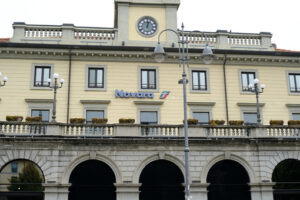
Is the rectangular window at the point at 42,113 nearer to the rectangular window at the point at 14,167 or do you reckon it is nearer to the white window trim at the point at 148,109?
the rectangular window at the point at 14,167

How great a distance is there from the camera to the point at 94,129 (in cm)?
2577

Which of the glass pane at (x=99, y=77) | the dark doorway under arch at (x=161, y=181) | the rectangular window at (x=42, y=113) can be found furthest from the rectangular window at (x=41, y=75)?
the dark doorway under arch at (x=161, y=181)

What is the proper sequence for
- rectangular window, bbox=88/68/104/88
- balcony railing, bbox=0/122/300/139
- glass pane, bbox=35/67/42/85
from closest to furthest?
balcony railing, bbox=0/122/300/139 < glass pane, bbox=35/67/42/85 < rectangular window, bbox=88/68/104/88

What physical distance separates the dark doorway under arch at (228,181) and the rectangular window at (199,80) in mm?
8223

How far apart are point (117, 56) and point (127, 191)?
39.4 feet

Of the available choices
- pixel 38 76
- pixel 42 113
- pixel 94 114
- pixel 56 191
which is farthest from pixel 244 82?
pixel 56 191

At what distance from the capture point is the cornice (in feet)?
104

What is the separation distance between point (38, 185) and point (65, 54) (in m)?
11.7

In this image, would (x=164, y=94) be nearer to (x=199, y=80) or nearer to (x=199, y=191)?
(x=199, y=80)

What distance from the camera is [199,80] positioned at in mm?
33031

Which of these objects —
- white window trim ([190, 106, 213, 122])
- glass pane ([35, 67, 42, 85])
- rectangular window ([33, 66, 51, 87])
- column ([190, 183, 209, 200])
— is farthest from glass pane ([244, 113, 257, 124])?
glass pane ([35, 67, 42, 85])

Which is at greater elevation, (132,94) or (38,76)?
(38,76)

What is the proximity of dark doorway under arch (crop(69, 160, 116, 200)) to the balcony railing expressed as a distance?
6.76 ft

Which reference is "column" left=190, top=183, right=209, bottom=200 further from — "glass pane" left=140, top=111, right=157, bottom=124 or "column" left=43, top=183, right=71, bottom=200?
"column" left=43, top=183, right=71, bottom=200
